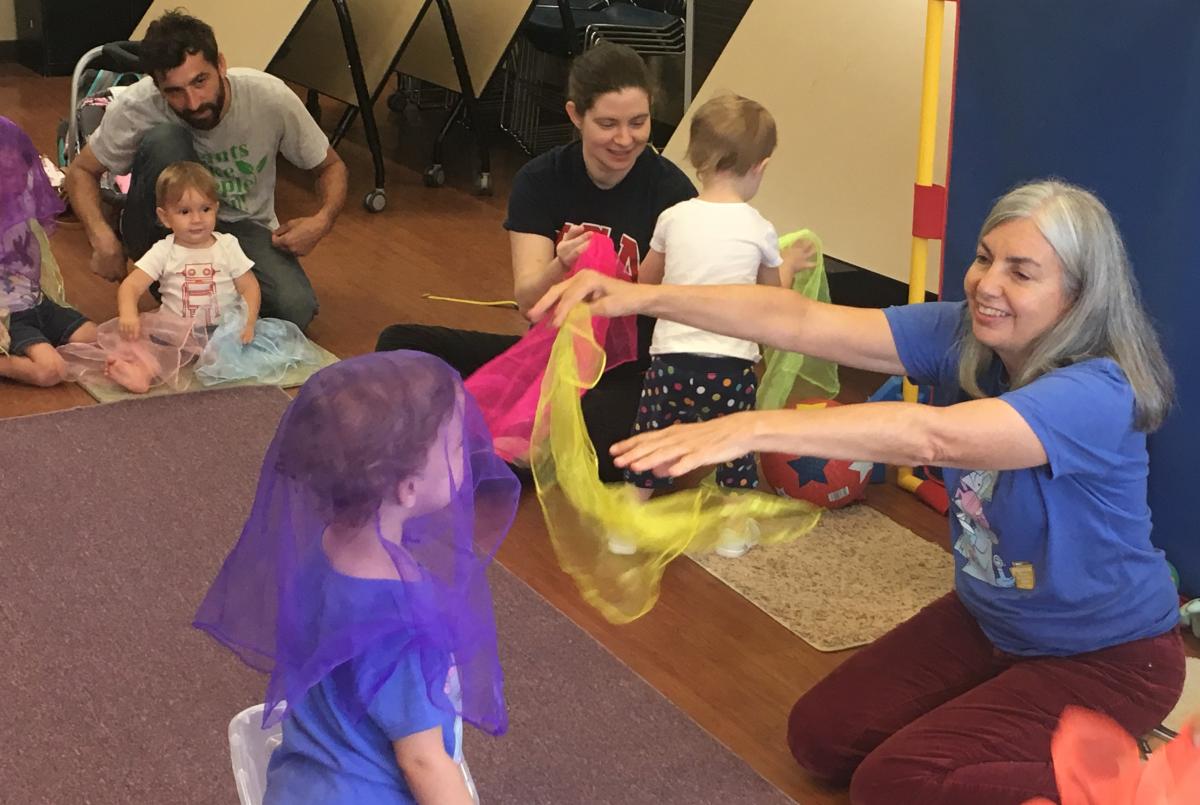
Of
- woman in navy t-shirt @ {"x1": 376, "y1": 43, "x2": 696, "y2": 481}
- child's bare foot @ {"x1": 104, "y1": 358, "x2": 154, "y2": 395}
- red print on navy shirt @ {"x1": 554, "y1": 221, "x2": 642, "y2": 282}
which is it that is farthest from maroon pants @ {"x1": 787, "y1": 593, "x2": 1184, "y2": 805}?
child's bare foot @ {"x1": 104, "y1": 358, "x2": 154, "y2": 395}

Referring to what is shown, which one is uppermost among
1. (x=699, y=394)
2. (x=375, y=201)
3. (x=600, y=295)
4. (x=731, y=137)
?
(x=731, y=137)

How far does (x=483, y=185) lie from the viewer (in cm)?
593

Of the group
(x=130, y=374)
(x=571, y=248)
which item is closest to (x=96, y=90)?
(x=130, y=374)

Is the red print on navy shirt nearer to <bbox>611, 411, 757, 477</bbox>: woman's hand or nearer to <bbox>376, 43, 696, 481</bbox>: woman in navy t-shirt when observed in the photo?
<bbox>376, 43, 696, 481</bbox>: woman in navy t-shirt

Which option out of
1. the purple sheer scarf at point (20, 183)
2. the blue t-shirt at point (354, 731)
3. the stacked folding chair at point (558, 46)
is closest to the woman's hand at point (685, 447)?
the blue t-shirt at point (354, 731)

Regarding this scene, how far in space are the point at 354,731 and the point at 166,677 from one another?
1.11 m

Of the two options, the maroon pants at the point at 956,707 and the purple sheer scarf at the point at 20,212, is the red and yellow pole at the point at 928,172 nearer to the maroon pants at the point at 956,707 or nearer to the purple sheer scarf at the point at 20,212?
the maroon pants at the point at 956,707

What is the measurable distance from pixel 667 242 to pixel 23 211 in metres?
1.83

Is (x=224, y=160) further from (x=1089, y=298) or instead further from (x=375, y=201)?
(x=1089, y=298)

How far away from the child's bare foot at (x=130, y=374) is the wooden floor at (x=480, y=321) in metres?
0.10

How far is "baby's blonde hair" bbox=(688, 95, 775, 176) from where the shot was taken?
2936 mm

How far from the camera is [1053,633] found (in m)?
2.17

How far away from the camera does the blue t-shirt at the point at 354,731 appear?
147cm

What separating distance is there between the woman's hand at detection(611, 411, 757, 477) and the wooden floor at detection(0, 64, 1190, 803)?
0.83 m
